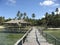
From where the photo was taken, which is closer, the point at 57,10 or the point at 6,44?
the point at 6,44

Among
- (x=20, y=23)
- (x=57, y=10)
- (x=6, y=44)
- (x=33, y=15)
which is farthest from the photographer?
(x=33, y=15)

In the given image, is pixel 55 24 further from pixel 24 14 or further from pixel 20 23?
pixel 24 14

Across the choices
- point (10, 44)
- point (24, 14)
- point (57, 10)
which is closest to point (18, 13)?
point (24, 14)

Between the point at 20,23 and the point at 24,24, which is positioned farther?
the point at 24,24

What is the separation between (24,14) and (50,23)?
4831cm

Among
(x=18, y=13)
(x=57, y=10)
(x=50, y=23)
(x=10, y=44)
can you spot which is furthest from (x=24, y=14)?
(x=10, y=44)

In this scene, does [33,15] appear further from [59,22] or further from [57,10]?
[59,22]

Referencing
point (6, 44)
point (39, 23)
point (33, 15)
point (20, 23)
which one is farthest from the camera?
point (33, 15)

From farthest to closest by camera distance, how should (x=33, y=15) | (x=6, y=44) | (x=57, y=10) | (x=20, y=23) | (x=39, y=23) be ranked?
(x=33, y=15), (x=57, y=10), (x=39, y=23), (x=20, y=23), (x=6, y=44)

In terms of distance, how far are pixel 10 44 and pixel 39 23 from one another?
206 ft

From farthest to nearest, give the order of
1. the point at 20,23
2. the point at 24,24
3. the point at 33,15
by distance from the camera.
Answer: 1. the point at 33,15
2. the point at 24,24
3. the point at 20,23

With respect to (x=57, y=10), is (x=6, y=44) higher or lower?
lower

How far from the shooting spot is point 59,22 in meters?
58.4

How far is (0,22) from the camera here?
7856 cm
